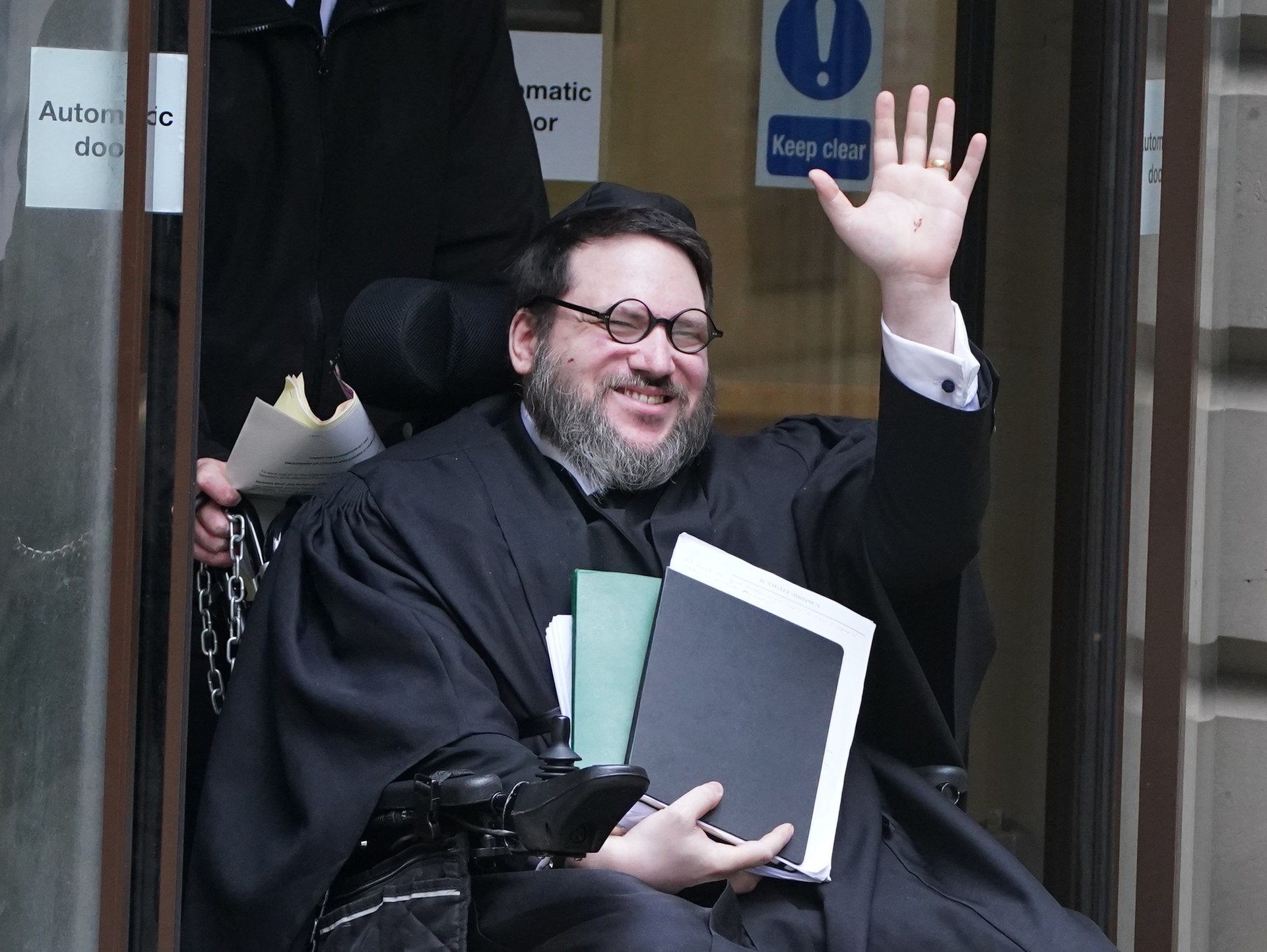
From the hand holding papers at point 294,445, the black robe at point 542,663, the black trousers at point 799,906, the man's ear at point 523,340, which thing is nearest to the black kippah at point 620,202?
the man's ear at point 523,340

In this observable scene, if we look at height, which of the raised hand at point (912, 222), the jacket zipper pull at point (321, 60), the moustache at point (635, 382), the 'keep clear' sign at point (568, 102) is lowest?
the moustache at point (635, 382)

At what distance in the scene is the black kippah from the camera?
3375 millimetres

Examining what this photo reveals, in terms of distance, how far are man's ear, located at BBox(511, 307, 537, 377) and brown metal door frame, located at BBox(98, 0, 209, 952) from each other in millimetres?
892

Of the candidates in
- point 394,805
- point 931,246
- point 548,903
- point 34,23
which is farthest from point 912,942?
point 34,23

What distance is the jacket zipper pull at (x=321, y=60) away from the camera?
3.56 m

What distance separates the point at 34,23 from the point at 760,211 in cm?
270

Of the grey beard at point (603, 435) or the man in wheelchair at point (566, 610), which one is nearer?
the man in wheelchair at point (566, 610)

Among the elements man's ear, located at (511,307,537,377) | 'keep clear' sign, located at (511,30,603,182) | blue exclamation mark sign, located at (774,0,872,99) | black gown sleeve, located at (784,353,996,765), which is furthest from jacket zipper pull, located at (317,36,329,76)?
blue exclamation mark sign, located at (774,0,872,99)

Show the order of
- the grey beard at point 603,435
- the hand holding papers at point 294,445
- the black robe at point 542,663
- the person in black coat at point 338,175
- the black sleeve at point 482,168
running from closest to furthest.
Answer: the black robe at point 542,663
the hand holding papers at point 294,445
the grey beard at point 603,435
the person in black coat at point 338,175
the black sleeve at point 482,168

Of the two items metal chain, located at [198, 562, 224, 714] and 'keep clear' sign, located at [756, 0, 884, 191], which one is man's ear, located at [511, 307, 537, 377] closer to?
metal chain, located at [198, 562, 224, 714]

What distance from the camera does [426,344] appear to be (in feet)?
10.6

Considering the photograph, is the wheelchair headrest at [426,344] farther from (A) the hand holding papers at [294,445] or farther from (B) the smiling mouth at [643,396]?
(B) the smiling mouth at [643,396]

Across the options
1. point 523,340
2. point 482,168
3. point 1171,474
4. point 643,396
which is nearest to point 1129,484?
point 1171,474

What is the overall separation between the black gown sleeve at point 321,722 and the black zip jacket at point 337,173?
1.52ft
